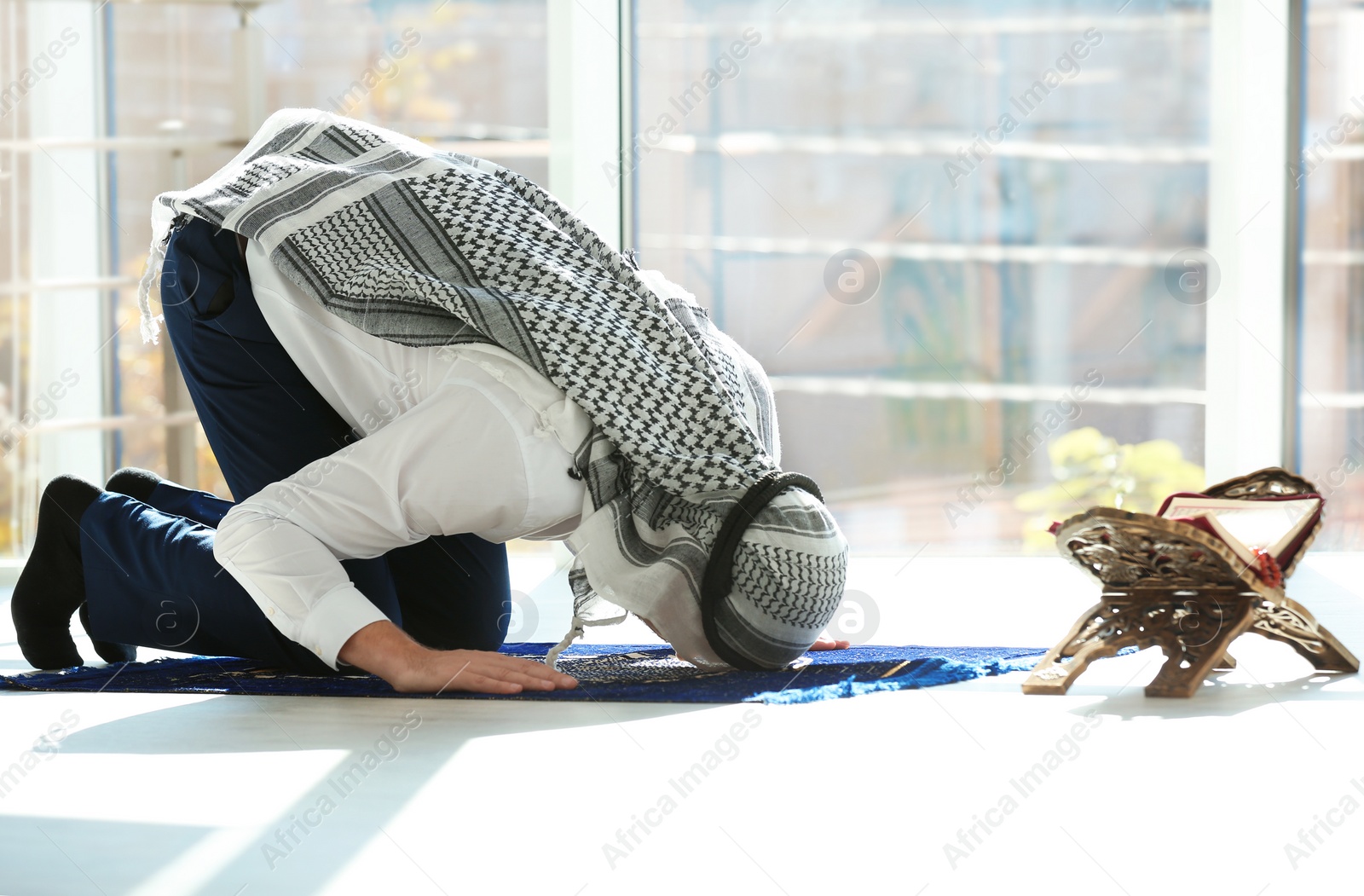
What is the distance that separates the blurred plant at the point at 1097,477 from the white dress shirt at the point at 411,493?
7.37 feet

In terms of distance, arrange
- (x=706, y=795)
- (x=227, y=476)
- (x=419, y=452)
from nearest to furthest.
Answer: (x=706, y=795) < (x=419, y=452) < (x=227, y=476)

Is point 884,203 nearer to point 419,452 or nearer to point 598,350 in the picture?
point 598,350

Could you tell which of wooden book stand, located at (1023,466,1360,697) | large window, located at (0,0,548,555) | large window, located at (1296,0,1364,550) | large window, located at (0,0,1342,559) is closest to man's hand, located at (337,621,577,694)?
wooden book stand, located at (1023,466,1360,697)

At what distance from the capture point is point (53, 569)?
185 centimetres

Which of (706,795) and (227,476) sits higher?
(227,476)

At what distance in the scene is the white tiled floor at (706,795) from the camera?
1.06 m

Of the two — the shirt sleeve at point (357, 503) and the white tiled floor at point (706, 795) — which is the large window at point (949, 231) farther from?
the shirt sleeve at point (357, 503)

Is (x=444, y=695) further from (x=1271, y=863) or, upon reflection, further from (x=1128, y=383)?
(x=1128, y=383)

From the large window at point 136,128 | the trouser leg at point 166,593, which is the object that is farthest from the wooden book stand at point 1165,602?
the large window at point 136,128

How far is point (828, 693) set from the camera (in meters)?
1.66

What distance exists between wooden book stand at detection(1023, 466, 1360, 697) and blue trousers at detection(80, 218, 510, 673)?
2.81ft

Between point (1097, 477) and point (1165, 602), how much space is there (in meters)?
2.02

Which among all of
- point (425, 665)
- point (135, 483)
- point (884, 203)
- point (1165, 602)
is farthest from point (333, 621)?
point (884, 203)

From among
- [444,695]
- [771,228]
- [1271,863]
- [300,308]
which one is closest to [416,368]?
[300,308]
